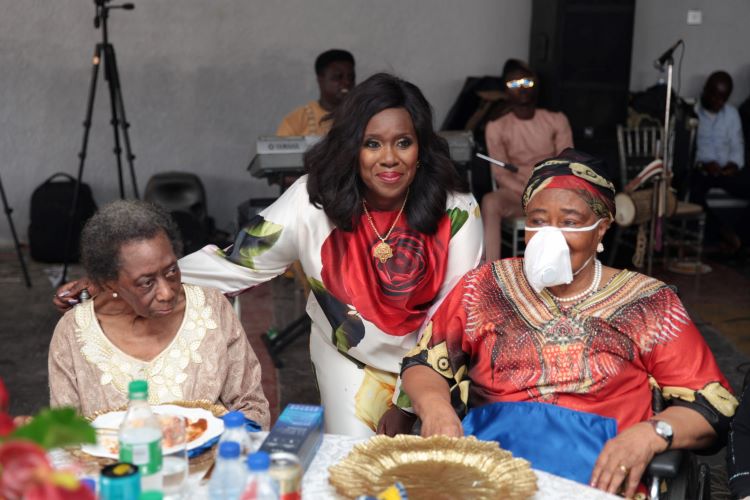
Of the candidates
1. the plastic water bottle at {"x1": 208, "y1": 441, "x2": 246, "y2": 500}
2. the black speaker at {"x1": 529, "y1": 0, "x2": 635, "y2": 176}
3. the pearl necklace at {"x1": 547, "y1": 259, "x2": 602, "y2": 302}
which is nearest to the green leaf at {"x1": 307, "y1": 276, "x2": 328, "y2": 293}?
the pearl necklace at {"x1": 547, "y1": 259, "x2": 602, "y2": 302}

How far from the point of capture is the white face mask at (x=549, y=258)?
85.4 inches

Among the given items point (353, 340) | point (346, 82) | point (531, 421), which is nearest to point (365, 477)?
point (531, 421)

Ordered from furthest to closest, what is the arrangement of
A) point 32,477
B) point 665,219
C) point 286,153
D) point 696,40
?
point 696,40
point 665,219
point 286,153
point 32,477

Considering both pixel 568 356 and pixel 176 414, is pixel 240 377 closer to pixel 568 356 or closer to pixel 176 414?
pixel 176 414

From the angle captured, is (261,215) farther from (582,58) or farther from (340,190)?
(582,58)

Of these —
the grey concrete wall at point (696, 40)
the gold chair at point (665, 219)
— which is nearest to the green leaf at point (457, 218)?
the gold chair at point (665, 219)

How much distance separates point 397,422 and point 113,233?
0.88 meters

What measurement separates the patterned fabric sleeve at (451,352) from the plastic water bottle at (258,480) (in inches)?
38.5

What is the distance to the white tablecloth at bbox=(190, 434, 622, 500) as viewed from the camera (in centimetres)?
167

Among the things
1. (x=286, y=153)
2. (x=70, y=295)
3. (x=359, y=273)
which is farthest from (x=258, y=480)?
(x=286, y=153)

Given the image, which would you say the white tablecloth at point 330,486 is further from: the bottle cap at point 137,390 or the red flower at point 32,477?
the red flower at point 32,477

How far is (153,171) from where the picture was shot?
22.9ft

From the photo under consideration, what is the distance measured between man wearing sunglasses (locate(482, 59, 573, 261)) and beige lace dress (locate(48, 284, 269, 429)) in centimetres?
372

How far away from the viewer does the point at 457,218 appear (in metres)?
2.74
